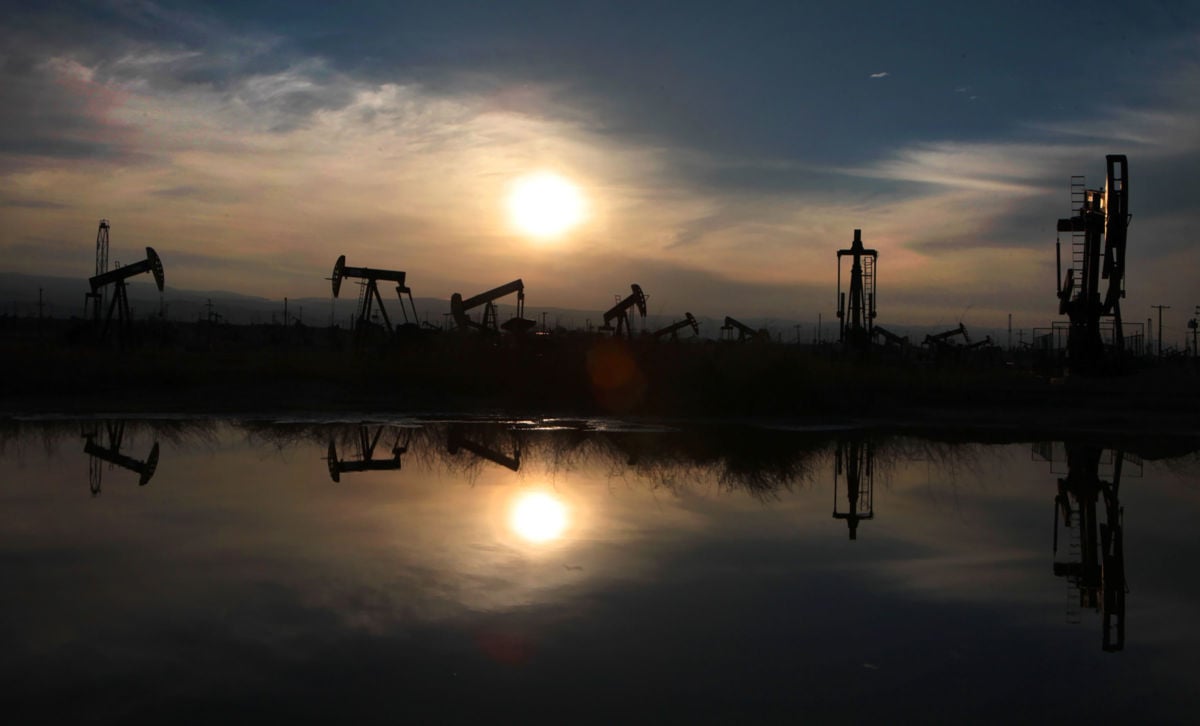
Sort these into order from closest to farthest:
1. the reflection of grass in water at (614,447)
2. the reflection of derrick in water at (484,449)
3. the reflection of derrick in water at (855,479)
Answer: the reflection of derrick in water at (855,479) < the reflection of grass in water at (614,447) < the reflection of derrick in water at (484,449)

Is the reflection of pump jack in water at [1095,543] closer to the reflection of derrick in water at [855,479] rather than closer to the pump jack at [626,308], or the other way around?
the reflection of derrick in water at [855,479]

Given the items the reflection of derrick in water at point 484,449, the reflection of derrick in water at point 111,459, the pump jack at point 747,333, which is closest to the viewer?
the reflection of derrick in water at point 111,459

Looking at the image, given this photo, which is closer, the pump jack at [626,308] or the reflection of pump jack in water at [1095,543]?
the reflection of pump jack in water at [1095,543]

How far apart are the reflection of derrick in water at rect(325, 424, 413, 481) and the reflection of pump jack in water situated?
834cm

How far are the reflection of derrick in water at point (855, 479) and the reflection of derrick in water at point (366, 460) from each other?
6.03 meters

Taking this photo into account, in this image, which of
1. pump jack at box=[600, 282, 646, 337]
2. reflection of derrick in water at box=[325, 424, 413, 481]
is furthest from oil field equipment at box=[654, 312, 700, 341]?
reflection of derrick in water at box=[325, 424, 413, 481]

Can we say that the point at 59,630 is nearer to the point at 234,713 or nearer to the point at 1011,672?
the point at 234,713

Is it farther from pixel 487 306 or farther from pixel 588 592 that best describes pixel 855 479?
pixel 487 306

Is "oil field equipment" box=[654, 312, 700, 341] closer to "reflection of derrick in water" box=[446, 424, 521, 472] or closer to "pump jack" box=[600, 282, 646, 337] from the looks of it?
"pump jack" box=[600, 282, 646, 337]

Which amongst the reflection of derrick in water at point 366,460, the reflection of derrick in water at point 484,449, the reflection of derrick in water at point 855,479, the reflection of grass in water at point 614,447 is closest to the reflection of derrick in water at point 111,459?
the reflection of grass in water at point 614,447

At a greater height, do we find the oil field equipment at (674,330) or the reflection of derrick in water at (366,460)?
the oil field equipment at (674,330)

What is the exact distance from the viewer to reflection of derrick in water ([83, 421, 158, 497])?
40.3 feet

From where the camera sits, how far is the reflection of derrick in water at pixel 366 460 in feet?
44.1

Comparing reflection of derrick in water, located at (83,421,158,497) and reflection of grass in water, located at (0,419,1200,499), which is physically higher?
reflection of grass in water, located at (0,419,1200,499)
